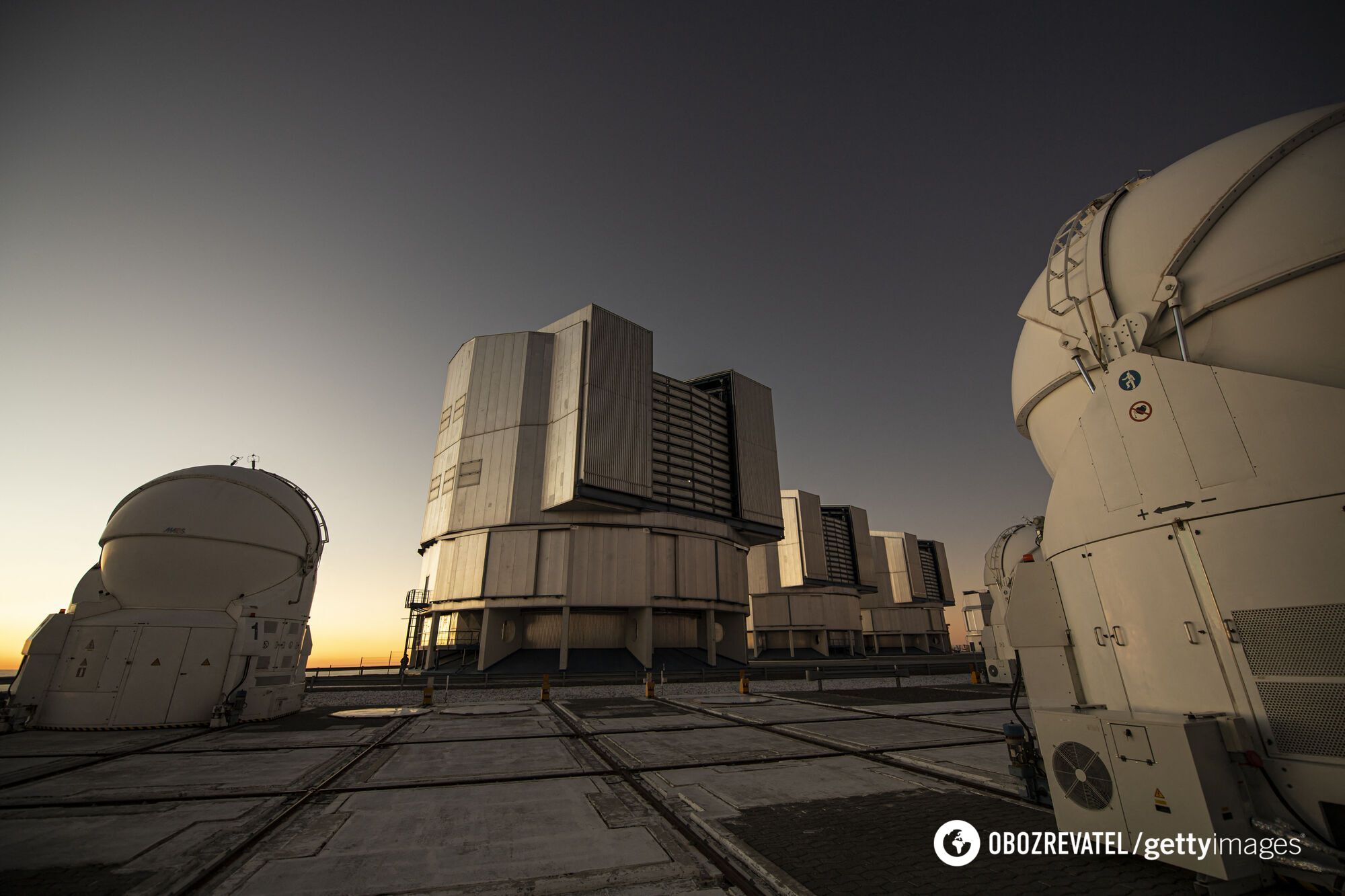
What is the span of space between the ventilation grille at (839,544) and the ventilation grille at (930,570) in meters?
15.9

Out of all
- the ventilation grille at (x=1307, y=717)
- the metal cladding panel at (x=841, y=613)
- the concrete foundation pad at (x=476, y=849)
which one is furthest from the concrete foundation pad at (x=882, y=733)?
the metal cladding panel at (x=841, y=613)

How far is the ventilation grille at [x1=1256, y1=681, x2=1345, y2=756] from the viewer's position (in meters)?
3.65

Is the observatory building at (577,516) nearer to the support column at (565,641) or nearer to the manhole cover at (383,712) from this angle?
the support column at (565,641)

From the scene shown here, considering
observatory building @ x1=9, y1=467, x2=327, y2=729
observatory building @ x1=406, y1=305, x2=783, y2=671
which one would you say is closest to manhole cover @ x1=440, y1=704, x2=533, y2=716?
observatory building @ x1=9, y1=467, x2=327, y2=729

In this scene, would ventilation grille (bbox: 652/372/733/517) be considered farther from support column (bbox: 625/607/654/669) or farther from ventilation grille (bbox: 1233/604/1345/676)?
ventilation grille (bbox: 1233/604/1345/676)

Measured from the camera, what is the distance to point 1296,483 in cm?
394

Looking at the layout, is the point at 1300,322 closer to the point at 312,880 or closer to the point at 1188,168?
the point at 1188,168

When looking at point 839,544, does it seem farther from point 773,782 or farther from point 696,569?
point 773,782

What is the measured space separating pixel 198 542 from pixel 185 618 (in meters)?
1.96

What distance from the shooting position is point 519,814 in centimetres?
575

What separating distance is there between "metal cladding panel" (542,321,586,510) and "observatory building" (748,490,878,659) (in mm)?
30944

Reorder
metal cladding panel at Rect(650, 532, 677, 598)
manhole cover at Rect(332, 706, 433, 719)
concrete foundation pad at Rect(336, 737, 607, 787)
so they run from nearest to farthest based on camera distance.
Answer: concrete foundation pad at Rect(336, 737, 607, 787) < manhole cover at Rect(332, 706, 433, 719) < metal cladding panel at Rect(650, 532, 677, 598)

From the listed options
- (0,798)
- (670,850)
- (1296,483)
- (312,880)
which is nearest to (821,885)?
(670,850)

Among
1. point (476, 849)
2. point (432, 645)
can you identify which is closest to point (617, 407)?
point (432, 645)
